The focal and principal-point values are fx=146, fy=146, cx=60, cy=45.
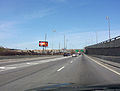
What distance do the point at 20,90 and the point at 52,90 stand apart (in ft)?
7.70

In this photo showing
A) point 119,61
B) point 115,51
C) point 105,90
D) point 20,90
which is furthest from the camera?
point 115,51

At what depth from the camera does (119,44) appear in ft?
83.6

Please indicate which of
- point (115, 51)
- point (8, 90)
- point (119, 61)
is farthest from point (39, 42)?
point (8, 90)

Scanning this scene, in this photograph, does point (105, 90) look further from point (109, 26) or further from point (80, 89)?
point (109, 26)

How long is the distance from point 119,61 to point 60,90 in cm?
1638

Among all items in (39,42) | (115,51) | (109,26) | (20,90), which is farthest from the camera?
(39,42)

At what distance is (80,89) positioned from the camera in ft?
15.9

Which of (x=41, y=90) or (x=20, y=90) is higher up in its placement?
(x=41, y=90)

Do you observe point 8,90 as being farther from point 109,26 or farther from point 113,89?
point 109,26

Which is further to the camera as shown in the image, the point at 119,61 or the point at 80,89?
the point at 119,61

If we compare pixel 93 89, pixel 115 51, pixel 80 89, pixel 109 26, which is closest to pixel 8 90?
pixel 80 89

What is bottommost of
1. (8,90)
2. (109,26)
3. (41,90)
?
(8,90)

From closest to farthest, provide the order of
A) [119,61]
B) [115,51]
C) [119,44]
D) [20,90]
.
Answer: [20,90]
[119,61]
[119,44]
[115,51]

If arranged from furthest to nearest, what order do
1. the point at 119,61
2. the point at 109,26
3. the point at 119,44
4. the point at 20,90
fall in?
the point at 109,26 → the point at 119,44 → the point at 119,61 → the point at 20,90
